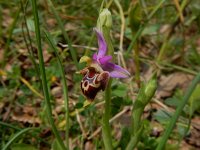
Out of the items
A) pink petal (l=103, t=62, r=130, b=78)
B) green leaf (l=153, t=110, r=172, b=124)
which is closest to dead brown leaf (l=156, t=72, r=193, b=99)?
green leaf (l=153, t=110, r=172, b=124)

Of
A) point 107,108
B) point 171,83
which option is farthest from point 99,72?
point 171,83

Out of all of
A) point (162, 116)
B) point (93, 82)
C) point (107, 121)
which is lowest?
point (162, 116)

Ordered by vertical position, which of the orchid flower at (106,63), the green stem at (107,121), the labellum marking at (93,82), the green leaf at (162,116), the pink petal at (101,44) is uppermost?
the pink petal at (101,44)

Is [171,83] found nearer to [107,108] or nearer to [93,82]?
[107,108]

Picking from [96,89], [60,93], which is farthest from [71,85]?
[96,89]

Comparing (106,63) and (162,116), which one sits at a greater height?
(106,63)

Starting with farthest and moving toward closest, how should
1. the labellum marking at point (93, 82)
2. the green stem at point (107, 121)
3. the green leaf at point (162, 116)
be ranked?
the green leaf at point (162, 116), the green stem at point (107, 121), the labellum marking at point (93, 82)

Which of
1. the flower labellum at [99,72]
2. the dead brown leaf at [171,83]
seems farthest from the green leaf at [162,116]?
the flower labellum at [99,72]

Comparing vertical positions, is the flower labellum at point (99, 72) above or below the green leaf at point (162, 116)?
above

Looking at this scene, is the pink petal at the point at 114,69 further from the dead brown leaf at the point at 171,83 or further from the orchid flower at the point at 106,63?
the dead brown leaf at the point at 171,83
